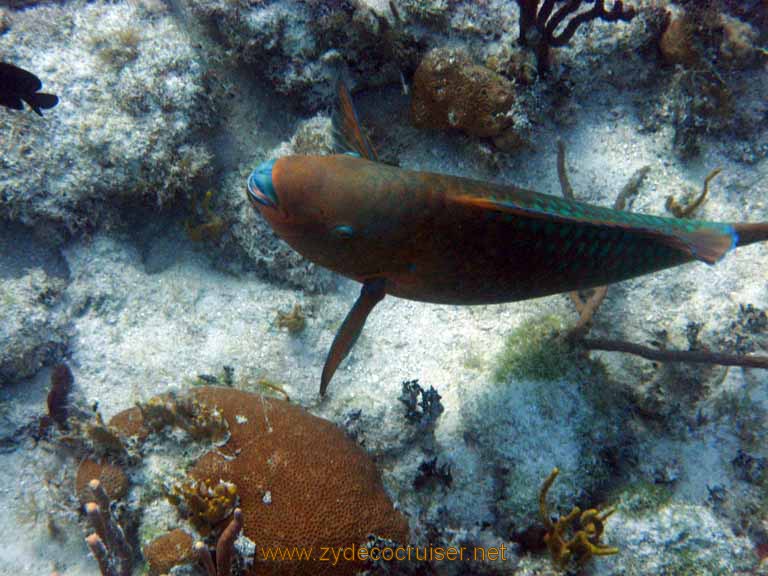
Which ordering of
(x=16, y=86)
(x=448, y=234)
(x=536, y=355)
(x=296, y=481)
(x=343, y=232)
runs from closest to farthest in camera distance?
(x=343, y=232), (x=448, y=234), (x=296, y=481), (x=16, y=86), (x=536, y=355)

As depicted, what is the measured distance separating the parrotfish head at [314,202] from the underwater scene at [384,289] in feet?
0.05

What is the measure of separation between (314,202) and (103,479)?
9.00 feet

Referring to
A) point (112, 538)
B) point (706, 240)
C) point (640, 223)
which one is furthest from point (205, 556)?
point (706, 240)

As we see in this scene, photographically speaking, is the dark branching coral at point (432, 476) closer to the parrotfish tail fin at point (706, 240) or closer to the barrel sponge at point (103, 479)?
the barrel sponge at point (103, 479)

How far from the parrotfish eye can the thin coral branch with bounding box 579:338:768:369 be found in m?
2.71

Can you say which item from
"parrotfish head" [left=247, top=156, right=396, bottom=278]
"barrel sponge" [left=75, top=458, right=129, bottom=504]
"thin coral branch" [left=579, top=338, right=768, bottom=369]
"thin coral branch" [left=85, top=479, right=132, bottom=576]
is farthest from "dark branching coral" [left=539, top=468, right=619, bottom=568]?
"barrel sponge" [left=75, top=458, right=129, bottom=504]

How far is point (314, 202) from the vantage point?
2.21 metres

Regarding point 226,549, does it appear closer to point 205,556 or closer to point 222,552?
point 222,552

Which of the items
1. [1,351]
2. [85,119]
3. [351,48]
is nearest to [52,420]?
[1,351]

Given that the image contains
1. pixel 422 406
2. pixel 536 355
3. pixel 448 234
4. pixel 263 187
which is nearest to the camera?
pixel 263 187

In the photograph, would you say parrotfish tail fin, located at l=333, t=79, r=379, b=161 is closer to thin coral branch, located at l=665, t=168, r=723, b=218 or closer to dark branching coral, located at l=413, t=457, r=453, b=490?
dark branching coral, located at l=413, t=457, r=453, b=490

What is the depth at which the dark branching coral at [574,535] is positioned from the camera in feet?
9.62

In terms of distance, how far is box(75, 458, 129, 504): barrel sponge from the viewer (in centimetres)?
309

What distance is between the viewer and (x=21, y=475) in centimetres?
361
